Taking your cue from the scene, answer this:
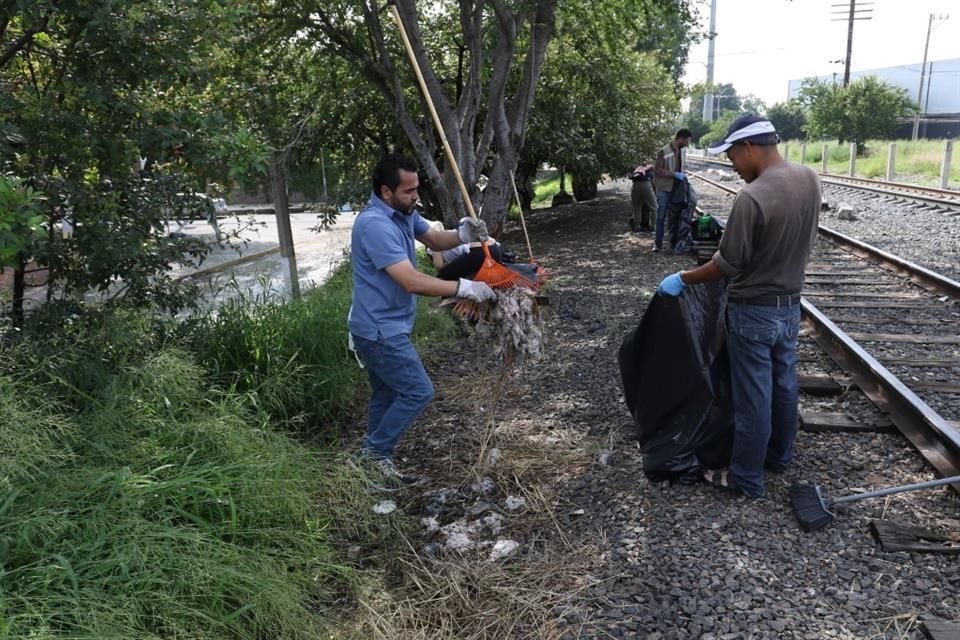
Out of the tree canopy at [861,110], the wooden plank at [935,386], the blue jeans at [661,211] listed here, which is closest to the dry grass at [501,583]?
the wooden plank at [935,386]

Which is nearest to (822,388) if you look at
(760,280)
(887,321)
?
(760,280)

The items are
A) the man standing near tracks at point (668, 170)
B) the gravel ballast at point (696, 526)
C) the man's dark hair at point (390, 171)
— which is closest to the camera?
the gravel ballast at point (696, 526)

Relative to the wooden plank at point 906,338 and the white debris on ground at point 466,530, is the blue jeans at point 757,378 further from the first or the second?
the wooden plank at point 906,338

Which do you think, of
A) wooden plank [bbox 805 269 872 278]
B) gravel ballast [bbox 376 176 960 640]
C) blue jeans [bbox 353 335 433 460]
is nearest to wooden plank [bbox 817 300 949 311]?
wooden plank [bbox 805 269 872 278]

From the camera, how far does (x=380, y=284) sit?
3973mm


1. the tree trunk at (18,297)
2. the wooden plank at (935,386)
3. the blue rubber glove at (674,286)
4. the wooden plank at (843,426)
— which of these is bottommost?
the wooden plank at (843,426)

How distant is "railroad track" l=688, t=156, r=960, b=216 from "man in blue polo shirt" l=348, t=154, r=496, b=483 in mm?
14789

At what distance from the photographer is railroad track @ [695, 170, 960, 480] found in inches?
175

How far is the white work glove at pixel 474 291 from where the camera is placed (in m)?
3.90

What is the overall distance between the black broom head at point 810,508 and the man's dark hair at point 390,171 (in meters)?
2.62

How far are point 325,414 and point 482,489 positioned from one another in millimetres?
1667

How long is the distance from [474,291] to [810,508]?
199 cm

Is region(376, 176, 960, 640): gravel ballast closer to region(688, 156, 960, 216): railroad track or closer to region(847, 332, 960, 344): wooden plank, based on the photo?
region(847, 332, 960, 344): wooden plank

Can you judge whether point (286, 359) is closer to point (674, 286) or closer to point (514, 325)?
point (514, 325)
